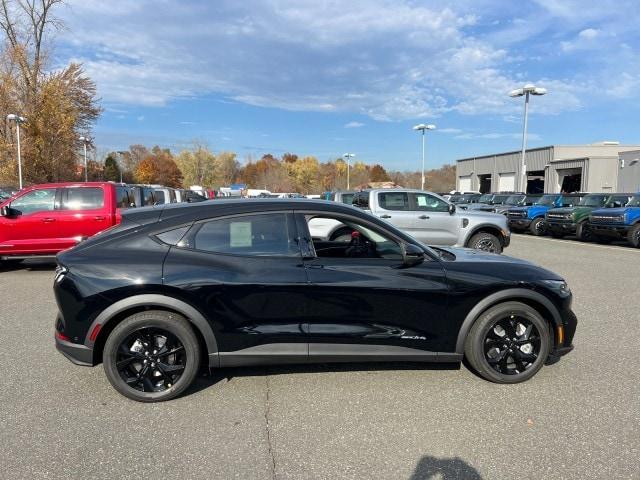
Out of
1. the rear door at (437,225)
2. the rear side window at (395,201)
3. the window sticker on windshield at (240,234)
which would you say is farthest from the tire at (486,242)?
the window sticker on windshield at (240,234)

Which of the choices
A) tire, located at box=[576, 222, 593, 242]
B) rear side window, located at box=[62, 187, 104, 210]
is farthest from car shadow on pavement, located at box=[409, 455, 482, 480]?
tire, located at box=[576, 222, 593, 242]

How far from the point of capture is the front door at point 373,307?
11.8 feet

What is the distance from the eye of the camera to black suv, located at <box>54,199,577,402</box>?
3.48m

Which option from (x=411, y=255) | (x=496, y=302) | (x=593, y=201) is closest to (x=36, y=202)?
(x=411, y=255)

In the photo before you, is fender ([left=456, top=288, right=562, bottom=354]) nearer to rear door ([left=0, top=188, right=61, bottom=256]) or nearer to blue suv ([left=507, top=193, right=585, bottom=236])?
rear door ([left=0, top=188, right=61, bottom=256])

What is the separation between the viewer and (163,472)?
8.91ft

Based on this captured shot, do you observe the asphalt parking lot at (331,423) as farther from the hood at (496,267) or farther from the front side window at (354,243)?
the front side window at (354,243)

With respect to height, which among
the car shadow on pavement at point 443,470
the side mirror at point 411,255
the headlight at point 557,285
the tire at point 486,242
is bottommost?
the car shadow on pavement at point 443,470

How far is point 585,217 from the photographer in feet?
53.5

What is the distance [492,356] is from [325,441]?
175cm

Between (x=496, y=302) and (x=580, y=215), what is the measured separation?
15235 mm

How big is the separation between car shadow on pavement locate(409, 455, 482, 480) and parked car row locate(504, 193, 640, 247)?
14362mm

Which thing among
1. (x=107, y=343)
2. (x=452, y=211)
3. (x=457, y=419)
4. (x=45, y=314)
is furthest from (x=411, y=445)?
(x=452, y=211)

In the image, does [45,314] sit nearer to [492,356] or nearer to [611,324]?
[492,356]
